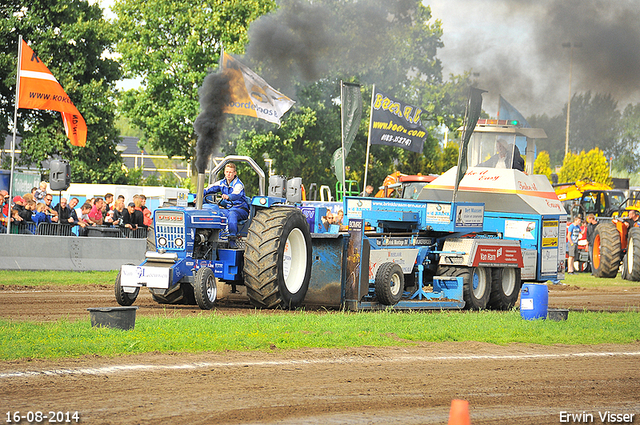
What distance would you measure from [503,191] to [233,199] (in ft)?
19.1

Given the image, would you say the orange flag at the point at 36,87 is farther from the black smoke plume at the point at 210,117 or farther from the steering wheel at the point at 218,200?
the steering wheel at the point at 218,200

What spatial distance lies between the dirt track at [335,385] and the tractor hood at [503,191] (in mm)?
6271

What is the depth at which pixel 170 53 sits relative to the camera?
34.7 m

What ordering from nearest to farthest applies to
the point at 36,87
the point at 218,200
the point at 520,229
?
the point at 218,200 → the point at 520,229 → the point at 36,87

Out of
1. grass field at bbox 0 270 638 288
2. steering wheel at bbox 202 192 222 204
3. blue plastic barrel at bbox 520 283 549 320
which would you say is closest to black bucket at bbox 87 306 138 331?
steering wheel at bbox 202 192 222 204

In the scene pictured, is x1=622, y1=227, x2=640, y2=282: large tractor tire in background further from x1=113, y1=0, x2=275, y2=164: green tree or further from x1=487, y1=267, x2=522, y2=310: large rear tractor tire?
x1=113, y1=0, x2=275, y2=164: green tree

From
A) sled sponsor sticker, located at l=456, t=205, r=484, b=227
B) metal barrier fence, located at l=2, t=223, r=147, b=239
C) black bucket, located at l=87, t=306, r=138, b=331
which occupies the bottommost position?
black bucket, located at l=87, t=306, r=138, b=331

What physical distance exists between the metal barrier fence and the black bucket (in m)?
10.1

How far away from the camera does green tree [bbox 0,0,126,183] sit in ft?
102

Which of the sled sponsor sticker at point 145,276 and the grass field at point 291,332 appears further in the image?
the sled sponsor sticker at point 145,276

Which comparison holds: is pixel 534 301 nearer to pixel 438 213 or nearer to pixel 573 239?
pixel 438 213

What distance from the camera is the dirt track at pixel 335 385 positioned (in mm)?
5336

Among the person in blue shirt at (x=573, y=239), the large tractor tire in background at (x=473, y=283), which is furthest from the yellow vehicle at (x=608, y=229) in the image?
the large tractor tire in background at (x=473, y=283)

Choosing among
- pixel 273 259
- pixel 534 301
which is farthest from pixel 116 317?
pixel 534 301
